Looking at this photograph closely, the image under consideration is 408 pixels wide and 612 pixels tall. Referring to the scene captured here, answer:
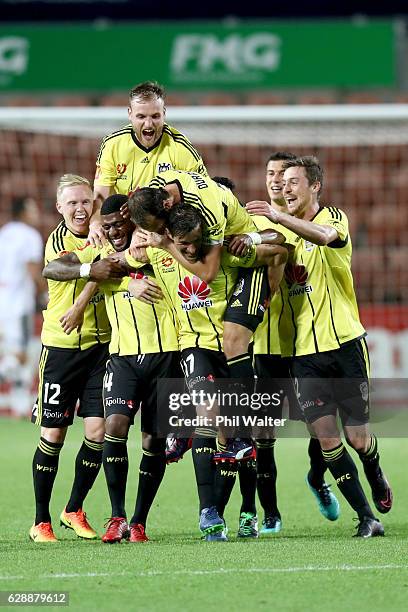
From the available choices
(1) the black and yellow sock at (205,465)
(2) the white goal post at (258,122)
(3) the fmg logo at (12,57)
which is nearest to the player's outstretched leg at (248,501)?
(1) the black and yellow sock at (205,465)

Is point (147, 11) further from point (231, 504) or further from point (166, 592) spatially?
point (166, 592)

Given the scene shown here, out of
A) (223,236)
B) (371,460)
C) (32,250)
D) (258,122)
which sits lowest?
(371,460)

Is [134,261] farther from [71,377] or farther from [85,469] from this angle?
[85,469]

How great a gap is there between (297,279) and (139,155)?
1.33m

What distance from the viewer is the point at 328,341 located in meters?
6.82

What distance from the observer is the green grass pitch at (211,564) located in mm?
4777

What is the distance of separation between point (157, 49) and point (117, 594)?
13.7 m

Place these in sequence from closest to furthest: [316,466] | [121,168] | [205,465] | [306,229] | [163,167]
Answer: [306,229] < [205,465] < [163,167] < [121,168] < [316,466]

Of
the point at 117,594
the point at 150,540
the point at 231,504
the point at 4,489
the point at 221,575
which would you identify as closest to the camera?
the point at 117,594

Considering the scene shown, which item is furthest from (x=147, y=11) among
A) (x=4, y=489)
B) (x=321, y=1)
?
(x=4, y=489)

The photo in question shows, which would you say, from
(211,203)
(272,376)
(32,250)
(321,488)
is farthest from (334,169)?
(211,203)

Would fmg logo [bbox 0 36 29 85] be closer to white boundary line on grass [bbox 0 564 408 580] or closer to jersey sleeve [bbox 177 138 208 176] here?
jersey sleeve [bbox 177 138 208 176]

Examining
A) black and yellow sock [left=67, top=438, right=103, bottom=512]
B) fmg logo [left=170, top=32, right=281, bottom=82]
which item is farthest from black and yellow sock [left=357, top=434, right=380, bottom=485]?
fmg logo [left=170, top=32, right=281, bottom=82]

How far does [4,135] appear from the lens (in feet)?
57.7
